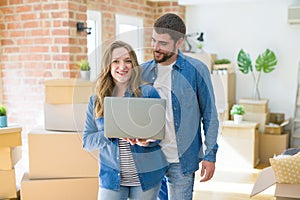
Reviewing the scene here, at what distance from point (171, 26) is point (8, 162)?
65.6 inches

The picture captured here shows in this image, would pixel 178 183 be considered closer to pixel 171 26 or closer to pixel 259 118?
Answer: pixel 171 26

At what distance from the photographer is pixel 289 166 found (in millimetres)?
1888

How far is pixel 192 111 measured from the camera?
1.47m

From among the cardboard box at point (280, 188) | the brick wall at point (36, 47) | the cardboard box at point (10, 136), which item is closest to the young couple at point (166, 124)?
the cardboard box at point (280, 188)

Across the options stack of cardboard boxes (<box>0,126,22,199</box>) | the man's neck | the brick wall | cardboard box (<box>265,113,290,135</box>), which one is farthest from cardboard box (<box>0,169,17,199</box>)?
cardboard box (<box>265,113,290,135</box>)

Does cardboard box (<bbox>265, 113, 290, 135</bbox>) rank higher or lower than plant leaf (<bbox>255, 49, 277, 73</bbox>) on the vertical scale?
lower

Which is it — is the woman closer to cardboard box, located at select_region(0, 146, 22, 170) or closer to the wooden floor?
cardboard box, located at select_region(0, 146, 22, 170)

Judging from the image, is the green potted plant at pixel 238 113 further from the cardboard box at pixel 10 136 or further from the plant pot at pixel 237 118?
the cardboard box at pixel 10 136

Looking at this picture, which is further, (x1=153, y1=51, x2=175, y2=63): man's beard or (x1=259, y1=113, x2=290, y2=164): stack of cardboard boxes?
(x1=259, y1=113, x2=290, y2=164): stack of cardboard boxes

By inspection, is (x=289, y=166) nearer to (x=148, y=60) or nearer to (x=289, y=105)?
(x=148, y=60)

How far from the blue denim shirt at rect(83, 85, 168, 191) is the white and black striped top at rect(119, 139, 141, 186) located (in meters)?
0.02

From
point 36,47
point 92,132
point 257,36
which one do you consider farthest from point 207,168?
point 257,36

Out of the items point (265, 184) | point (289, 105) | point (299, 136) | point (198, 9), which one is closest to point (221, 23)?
point (198, 9)

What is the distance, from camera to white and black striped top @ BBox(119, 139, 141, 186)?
1.40 metres
